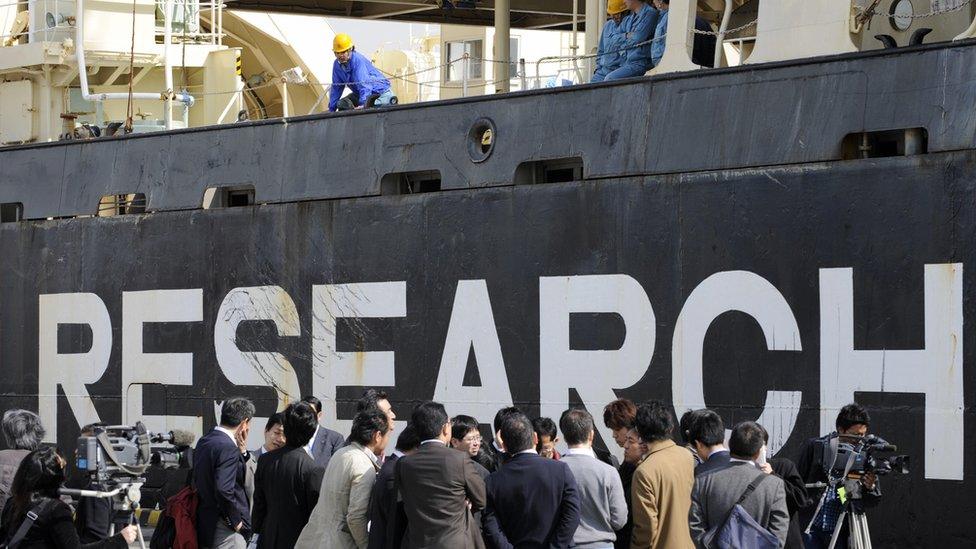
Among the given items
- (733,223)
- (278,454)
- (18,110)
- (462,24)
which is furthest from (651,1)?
(18,110)

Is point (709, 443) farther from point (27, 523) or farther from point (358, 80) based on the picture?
point (358, 80)

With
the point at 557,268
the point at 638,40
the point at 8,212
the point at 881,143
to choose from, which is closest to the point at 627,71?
the point at 638,40

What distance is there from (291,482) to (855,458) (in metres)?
2.78

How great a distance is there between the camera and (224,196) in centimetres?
1251

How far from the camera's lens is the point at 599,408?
9.72m

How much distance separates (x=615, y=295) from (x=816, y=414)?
5.21 ft

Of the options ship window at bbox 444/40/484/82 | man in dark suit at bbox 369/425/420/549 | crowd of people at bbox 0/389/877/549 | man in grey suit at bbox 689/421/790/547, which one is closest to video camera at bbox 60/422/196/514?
crowd of people at bbox 0/389/877/549

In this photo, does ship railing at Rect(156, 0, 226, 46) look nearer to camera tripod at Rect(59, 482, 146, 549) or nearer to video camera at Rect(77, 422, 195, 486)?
video camera at Rect(77, 422, 195, 486)

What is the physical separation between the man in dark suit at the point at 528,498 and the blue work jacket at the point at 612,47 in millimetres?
4465

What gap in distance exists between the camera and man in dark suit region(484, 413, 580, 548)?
21.7ft

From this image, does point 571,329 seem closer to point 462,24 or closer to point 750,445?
point 750,445

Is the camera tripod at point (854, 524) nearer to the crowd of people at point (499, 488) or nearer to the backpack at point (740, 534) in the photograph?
the crowd of people at point (499, 488)

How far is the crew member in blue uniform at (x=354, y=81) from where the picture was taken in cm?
1212

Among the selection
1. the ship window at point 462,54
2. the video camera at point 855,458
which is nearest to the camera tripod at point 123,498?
the video camera at point 855,458
